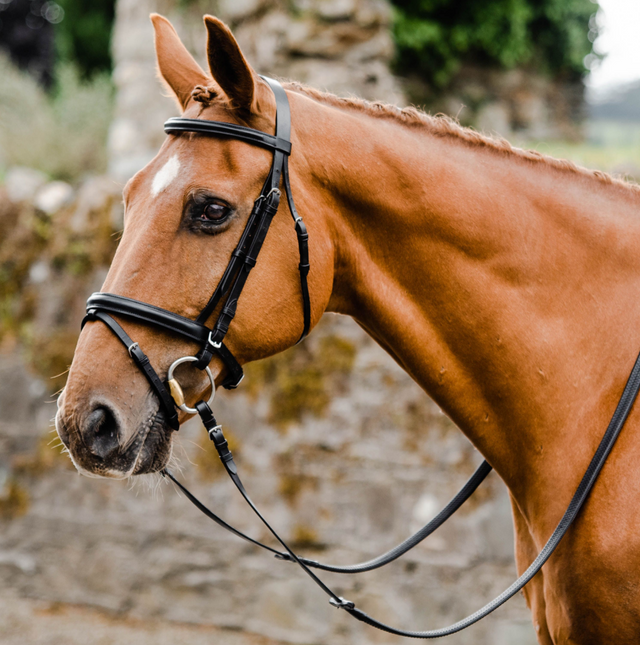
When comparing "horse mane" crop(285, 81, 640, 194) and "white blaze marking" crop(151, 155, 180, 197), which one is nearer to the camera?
"white blaze marking" crop(151, 155, 180, 197)

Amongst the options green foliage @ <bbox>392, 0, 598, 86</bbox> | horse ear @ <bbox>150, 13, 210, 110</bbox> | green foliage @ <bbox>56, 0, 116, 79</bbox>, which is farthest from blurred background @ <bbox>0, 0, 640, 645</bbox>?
green foliage @ <bbox>56, 0, 116, 79</bbox>

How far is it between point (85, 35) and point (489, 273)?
11837mm

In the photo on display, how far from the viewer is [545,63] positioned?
10.3 meters

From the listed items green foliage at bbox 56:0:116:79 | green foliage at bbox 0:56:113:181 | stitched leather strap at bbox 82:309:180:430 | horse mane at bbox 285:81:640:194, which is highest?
green foliage at bbox 56:0:116:79

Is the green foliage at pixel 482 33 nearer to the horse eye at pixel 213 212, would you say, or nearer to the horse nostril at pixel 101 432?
the horse eye at pixel 213 212

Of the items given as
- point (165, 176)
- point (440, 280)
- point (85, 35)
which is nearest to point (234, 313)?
point (165, 176)

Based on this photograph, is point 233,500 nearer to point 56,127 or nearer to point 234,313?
point 234,313

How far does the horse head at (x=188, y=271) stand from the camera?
61.6 inches

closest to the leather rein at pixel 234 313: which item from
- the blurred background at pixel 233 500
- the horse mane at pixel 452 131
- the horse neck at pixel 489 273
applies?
the horse neck at pixel 489 273

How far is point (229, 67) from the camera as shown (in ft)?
5.51

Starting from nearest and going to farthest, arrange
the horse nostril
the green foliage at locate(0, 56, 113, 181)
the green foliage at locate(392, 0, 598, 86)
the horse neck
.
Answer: the horse nostril, the horse neck, the green foliage at locate(0, 56, 113, 181), the green foliage at locate(392, 0, 598, 86)

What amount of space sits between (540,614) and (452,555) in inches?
88.1

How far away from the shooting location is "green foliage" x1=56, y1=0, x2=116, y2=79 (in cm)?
1116

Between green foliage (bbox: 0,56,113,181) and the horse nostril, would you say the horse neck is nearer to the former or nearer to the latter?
the horse nostril
